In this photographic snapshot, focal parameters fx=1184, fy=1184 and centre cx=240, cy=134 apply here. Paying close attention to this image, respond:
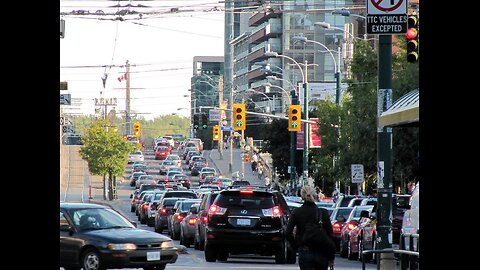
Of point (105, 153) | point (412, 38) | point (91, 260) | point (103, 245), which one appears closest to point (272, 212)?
point (412, 38)

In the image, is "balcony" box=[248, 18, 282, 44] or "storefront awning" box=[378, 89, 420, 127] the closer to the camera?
"storefront awning" box=[378, 89, 420, 127]

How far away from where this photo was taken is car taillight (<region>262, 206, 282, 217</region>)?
26531mm

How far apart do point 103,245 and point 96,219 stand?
1.25 meters

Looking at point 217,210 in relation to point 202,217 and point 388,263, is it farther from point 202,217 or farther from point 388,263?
point 388,263

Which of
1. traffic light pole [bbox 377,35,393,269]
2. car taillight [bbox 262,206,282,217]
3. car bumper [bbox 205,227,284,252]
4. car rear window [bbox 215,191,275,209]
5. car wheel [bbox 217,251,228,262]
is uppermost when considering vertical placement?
traffic light pole [bbox 377,35,393,269]

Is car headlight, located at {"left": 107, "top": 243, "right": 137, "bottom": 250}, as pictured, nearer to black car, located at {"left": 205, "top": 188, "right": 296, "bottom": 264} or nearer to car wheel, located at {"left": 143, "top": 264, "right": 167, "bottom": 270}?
car wheel, located at {"left": 143, "top": 264, "right": 167, "bottom": 270}

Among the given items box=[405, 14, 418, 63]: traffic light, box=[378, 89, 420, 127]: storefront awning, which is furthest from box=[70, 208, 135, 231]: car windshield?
box=[405, 14, 418, 63]: traffic light

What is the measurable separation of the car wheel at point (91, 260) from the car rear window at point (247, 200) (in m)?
6.09

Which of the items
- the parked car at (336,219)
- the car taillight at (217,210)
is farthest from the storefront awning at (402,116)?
the parked car at (336,219)
